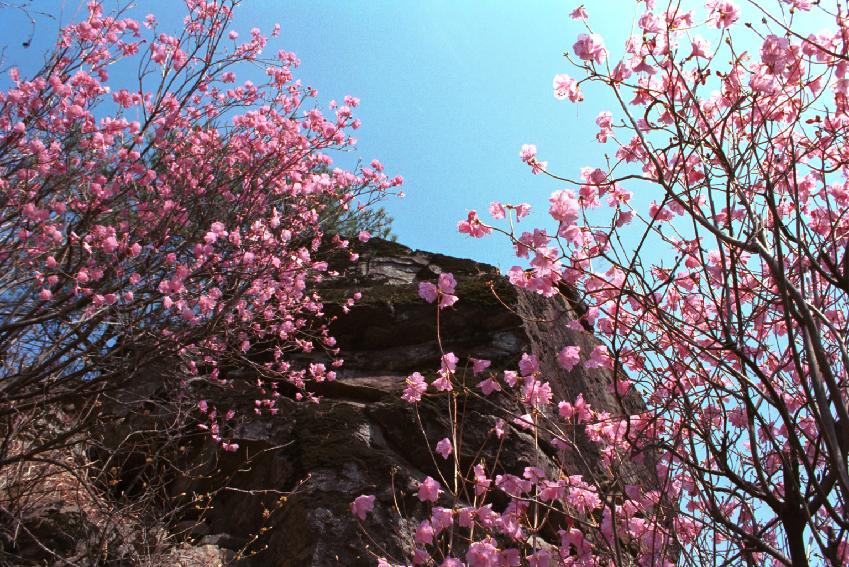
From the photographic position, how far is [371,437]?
5.31m

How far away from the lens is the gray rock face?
446 cm

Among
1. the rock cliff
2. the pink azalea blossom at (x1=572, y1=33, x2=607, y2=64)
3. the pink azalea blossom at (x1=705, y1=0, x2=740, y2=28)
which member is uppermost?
the pink azalea blossom at (x1=705, y1=0, x2=740, y2=28)

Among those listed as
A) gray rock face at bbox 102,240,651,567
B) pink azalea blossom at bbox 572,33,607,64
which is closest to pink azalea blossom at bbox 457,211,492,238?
gray rock face at bbox 102,240,651,567

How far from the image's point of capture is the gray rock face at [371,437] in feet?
14.6

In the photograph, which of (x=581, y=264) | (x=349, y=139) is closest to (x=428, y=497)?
(x=581, y=264)

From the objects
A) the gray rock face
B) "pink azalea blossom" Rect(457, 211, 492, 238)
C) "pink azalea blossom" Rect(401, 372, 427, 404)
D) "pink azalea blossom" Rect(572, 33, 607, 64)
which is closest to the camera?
"pink azalea blossom" Rect(572, 33, 607, 64)

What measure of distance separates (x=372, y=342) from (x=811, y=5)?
506 cm

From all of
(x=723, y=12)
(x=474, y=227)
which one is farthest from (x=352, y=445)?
(x=723, y=12)

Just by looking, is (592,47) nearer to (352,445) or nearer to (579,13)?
(579,13)

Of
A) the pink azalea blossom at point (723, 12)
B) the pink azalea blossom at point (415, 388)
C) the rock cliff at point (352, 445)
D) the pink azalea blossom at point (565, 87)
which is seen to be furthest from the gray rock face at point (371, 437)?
the pink azalea blossom at point (723, 12)

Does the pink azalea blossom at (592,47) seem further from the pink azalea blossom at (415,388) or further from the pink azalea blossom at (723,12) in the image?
the pink azalea blossom at (415,388)

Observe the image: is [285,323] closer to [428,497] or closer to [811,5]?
[428,497]

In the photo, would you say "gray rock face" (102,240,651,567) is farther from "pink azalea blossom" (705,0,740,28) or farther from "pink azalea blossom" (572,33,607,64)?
"pink azalea blossom" (705,0,740,28)

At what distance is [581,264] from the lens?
3.43 meters
